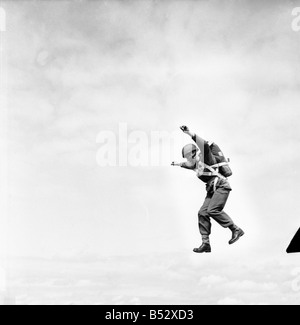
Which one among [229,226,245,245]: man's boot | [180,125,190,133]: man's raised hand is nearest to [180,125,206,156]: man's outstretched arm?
[180,125,190,133]: man's raised hand

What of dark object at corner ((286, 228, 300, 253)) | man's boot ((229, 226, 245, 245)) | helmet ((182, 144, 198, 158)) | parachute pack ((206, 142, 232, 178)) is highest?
helmet ((182, 144, 198, 158))

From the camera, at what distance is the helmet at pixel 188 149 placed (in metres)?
11.1

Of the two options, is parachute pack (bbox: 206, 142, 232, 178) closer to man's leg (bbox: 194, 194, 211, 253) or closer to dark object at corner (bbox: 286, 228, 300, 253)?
man's leg (bbox: 194, 194, 211, 253)

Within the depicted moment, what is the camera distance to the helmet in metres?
11.1

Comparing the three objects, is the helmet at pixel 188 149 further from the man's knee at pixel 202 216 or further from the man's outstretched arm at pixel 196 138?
the man's knee at pixel 202 216

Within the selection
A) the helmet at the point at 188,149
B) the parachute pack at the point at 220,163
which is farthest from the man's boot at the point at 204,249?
the helmet at the point at 188,149

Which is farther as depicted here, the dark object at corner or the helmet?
the helmet

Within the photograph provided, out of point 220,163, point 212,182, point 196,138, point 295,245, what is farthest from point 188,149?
point 295,245

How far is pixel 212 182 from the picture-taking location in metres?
11.3
